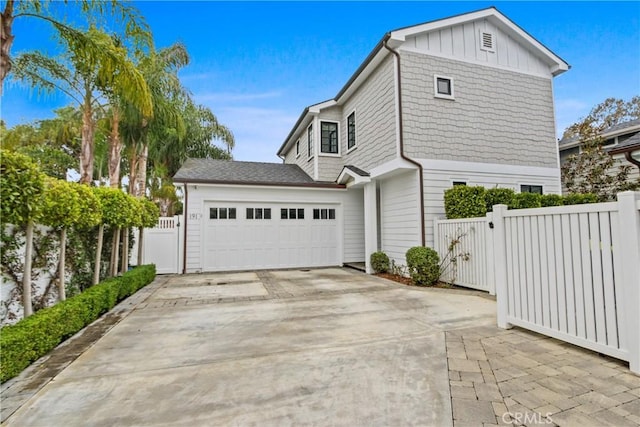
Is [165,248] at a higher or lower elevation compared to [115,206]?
lower

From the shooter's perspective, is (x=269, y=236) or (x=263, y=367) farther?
(x=269, y=236)

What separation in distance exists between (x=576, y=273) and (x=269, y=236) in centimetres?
804

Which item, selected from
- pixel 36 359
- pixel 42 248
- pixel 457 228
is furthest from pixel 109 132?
pixel 457 228

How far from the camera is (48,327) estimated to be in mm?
3311

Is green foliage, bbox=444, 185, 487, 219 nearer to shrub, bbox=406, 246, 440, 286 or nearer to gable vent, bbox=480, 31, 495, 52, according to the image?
shrub, bbox=406, 246, 440, 286

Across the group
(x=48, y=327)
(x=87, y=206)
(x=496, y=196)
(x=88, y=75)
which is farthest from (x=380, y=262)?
(x=88, y=75)

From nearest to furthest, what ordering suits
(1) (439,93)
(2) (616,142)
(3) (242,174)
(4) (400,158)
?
(4) (400,158) < (1) (439,93) < (3) (242,174) < (2) (616,142)

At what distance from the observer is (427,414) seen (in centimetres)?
215

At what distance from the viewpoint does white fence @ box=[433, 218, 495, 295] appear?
6.06 meters

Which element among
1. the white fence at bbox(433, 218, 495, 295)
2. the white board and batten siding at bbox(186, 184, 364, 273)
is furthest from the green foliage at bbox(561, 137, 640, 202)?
the white board and batten siding at bbox(186, 184, 364, 273)

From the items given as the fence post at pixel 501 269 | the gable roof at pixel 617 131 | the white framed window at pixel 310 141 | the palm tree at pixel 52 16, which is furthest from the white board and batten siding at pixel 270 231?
the gable roof at pixel 617 131

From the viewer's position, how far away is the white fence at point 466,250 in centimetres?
606

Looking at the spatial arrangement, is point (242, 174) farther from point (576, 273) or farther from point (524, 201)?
point (576, 273)

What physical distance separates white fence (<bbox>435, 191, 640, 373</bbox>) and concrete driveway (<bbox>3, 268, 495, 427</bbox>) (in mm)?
807
